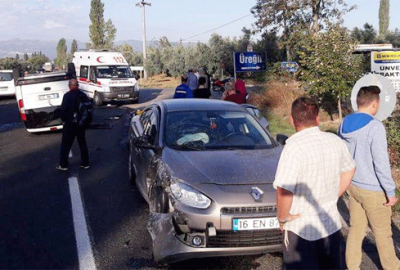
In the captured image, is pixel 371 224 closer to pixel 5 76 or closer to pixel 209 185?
pixel 209 185

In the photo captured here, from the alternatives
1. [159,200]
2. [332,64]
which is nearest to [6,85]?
[332,64]

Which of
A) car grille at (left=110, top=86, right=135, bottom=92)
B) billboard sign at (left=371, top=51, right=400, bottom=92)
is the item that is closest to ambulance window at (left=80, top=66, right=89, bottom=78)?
car grille at (left=110, top=86, right=135, bottom=92)

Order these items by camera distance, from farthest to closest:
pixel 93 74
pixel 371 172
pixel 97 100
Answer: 1. pixel 93 74
2. pixel 97 100
3. pixel 371 172

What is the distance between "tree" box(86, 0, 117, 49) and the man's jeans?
70.9 metres

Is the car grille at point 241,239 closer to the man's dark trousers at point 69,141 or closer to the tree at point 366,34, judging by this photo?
the man's dark trousers at point 69,141

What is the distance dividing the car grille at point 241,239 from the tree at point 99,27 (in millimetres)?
70538

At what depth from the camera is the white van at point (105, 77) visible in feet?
73.7

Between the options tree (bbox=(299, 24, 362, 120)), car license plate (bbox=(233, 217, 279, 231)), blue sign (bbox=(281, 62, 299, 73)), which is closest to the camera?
car license plate (bbox=(233, 217, 279, 231))

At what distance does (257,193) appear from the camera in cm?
474

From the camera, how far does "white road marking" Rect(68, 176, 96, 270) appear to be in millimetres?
5105

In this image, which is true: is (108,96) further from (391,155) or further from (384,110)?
(384,110)

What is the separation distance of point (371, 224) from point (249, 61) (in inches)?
463

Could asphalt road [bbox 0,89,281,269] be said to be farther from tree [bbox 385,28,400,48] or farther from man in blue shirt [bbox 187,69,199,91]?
tree [bbox 385,28,400,48]

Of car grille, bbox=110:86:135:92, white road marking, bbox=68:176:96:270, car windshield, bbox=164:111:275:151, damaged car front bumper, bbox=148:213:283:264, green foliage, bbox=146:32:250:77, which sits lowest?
white road marking, bbox=68:176:96:270
